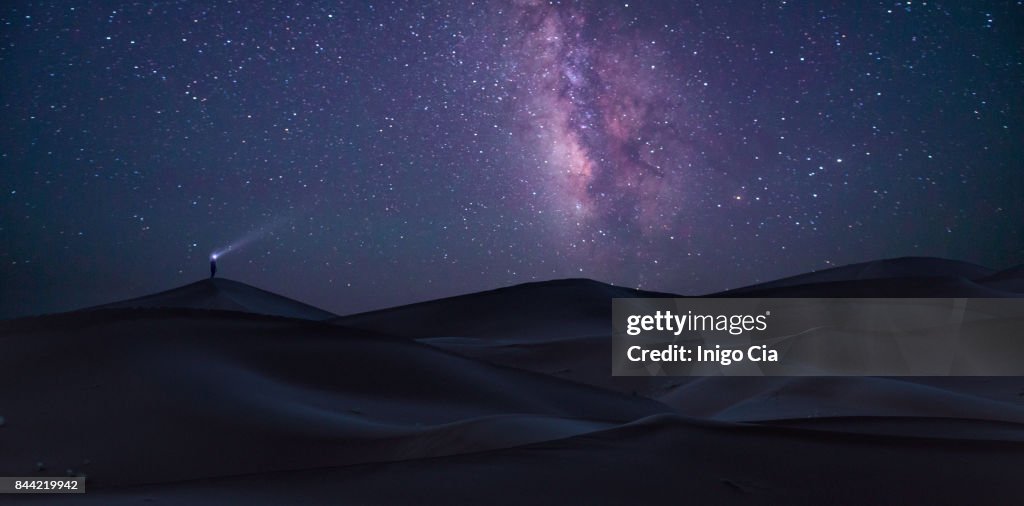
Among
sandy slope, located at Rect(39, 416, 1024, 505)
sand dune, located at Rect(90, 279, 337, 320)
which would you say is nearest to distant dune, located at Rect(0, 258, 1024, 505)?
sandy slope, located at Rect(39, 416, 1024, 505)

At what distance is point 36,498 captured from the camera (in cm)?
294

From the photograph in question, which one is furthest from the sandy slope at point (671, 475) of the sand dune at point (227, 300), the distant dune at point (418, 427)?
the sand dune at point (227, 300)

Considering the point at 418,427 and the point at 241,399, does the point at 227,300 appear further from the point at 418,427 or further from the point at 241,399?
the point at 418,427

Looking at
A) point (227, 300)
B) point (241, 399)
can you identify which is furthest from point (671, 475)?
point (227, 300)

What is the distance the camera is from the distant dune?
10.2 ft

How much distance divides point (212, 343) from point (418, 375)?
1.89 meters

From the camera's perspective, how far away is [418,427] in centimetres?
471

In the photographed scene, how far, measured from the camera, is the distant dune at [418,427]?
3.11 metres

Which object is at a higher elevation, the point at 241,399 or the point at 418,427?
the point at 241,399

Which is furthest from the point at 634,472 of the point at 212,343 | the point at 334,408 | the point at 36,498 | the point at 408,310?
the point at 408,310

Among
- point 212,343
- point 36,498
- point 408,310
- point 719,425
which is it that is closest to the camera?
point 36,498

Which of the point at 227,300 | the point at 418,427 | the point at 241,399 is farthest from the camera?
the point at 227,300

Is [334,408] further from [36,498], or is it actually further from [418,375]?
[36,498]

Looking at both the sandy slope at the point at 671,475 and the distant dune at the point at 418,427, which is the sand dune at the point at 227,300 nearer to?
the distant dune at the point at 418,427
